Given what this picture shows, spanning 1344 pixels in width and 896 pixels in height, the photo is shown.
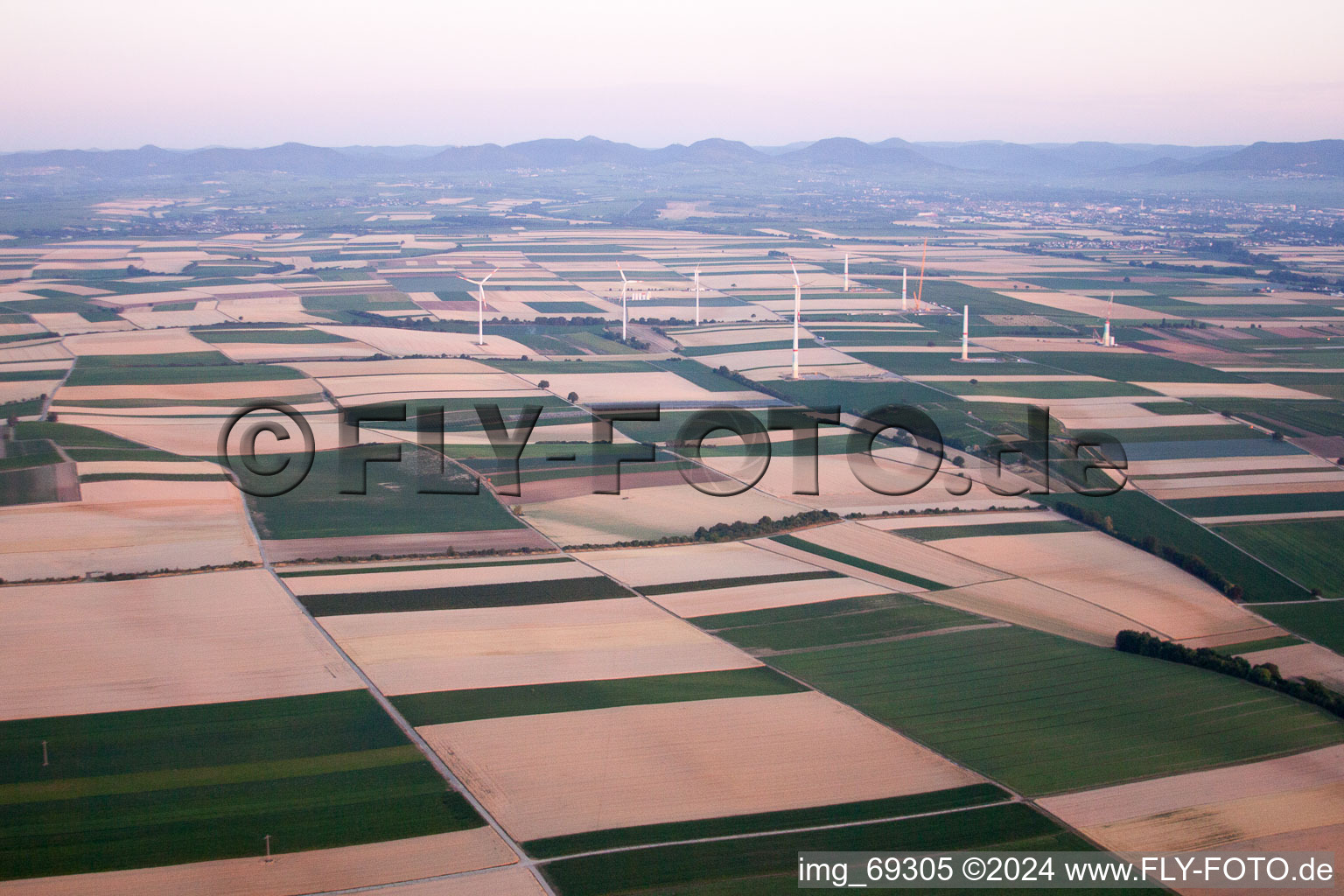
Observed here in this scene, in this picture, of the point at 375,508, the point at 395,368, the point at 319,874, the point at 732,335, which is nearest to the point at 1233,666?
the point at 319,874

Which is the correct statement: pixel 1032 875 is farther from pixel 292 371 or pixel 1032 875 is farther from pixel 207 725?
pixel 292 371

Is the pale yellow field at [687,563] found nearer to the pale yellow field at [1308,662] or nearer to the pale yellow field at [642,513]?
the pale yellow field at [642,513]

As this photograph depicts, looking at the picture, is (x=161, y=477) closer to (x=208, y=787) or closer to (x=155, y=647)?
(x=155, y=647)

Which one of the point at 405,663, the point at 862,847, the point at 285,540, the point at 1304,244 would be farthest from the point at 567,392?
the point at 1304,244

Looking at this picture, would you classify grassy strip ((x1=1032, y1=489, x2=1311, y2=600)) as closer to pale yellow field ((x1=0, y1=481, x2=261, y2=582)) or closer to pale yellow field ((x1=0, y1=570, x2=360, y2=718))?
pale yellow field ((x1=0, y1=570, x2=360, y2=718))

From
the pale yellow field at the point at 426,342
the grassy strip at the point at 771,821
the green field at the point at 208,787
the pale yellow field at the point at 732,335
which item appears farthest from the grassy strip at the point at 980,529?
the pale yellow field at the point at 732,335
